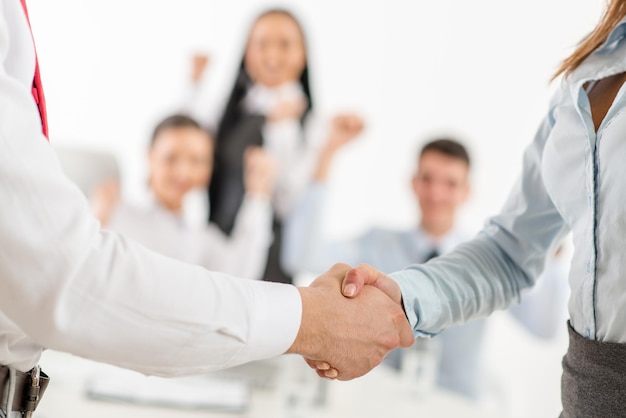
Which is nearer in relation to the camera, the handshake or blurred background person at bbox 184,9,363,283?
the handshake

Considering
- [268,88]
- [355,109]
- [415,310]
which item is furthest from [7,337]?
[355,109]

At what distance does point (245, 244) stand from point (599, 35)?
2270mm

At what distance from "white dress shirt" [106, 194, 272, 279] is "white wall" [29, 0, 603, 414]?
0.70 metres

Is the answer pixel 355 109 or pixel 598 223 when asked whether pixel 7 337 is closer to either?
pixel 598 223

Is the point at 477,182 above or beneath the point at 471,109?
beneath

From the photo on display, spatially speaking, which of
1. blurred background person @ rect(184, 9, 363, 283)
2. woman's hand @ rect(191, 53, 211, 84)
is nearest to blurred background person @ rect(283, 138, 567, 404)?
blurred background person @ rect(184, 9, 363, 283)

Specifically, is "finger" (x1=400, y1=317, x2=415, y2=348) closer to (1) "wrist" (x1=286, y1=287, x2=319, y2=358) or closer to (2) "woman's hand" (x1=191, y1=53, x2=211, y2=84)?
(1) "wrist" (x1=286, y1=287, x2=319, y2=358)

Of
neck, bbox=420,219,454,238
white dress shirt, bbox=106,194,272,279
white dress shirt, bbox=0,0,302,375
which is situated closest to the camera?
white dress shirt, bbox=0,0,302,375

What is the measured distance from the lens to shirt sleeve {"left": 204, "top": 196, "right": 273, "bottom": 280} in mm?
3281

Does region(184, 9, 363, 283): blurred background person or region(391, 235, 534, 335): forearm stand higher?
region(184, 9, 363, 283): blurred background person

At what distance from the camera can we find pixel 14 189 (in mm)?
848

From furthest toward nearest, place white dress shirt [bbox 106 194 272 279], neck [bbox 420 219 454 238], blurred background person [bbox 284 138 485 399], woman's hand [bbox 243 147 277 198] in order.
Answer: woman's hand [bbox 243 147 277 198] → white dress shirt [bbox 106 194 272 279] → neck [bbox 420 219 454 238] → blurred background person [bbox 284 138 485 399]

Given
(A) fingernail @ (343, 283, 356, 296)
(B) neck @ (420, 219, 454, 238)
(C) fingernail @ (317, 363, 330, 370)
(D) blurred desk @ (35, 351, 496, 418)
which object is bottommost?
(D) blurred desk @ (35, 351, 496, 418)

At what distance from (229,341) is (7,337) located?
0.80 feet
